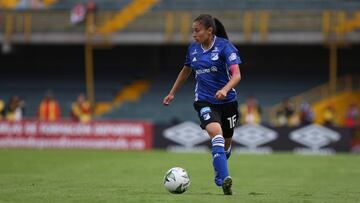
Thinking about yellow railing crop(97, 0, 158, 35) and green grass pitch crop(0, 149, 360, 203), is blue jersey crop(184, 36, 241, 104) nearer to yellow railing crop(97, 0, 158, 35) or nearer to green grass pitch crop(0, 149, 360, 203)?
green grass pitch crop(0, 149, 360, 203)

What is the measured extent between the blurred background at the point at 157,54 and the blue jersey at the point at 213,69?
839 inches

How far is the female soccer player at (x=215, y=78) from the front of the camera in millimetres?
10477

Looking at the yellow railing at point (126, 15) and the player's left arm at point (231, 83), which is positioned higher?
the yellow railing at point (126, 15)

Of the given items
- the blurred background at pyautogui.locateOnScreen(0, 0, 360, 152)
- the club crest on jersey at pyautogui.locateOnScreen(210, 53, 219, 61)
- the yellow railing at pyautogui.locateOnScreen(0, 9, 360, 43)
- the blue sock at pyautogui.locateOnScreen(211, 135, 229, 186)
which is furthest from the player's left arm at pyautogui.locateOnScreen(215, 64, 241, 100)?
the yellow railing at pyautogui.locateOnScreen(0, 9, 360, 43)

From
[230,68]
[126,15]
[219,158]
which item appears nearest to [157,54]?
[126,15]

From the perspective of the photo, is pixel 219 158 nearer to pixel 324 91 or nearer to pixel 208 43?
pixel 208 43

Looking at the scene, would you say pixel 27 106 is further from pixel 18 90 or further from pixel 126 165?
pixel 126 165

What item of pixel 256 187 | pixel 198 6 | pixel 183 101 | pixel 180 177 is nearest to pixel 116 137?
pixel 183 101

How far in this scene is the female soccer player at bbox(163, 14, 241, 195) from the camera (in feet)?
34.4

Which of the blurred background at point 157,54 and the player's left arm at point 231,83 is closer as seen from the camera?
the player's left arm at point 231,83

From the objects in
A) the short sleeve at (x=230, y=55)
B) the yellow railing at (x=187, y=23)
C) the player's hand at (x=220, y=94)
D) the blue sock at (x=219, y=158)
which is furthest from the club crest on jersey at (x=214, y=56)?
the yellow railing at (x=187, y=23)

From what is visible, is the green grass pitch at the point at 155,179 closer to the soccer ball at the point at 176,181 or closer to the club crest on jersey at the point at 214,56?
the soccer ball at the point at 176,181

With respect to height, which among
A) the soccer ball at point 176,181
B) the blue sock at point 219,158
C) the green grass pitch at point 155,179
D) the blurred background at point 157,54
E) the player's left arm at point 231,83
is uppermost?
the blurred background at point 157,54

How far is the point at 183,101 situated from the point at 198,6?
4505 mm
